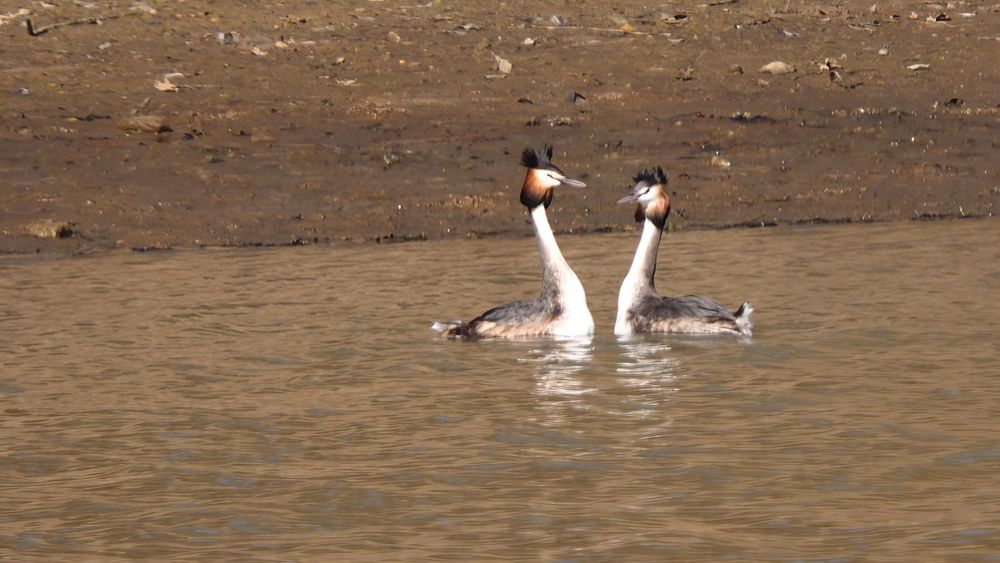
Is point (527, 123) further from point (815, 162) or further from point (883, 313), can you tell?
point (883, 313)

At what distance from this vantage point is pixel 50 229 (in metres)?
15.0

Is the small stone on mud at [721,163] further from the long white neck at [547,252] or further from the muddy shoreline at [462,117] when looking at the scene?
the long white neck at [547,252]

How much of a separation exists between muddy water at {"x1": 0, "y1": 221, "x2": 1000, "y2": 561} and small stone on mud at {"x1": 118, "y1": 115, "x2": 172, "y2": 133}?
3772 mm

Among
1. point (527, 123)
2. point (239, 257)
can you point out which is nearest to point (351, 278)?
point (239, 257)

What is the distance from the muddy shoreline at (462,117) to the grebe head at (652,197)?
3.90m

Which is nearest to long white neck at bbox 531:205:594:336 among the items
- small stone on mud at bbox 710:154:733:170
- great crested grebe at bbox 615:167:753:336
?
great crested grebe at bbox 615:167:753:336

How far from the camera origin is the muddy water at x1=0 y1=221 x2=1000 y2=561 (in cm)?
618

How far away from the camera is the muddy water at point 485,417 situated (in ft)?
20.3

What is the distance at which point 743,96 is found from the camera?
63.2 ft

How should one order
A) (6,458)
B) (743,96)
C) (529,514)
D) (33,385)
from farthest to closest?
1. (743,96)
2. (33,385)
3. (6,458)
4. (529,514)

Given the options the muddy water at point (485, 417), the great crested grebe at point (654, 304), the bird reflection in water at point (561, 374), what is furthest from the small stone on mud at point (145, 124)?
the bird reflection in water at point (561, 374)

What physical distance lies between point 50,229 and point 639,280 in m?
6.02

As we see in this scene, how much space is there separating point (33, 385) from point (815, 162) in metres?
10.1

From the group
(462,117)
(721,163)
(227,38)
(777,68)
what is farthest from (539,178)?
(227,38)
